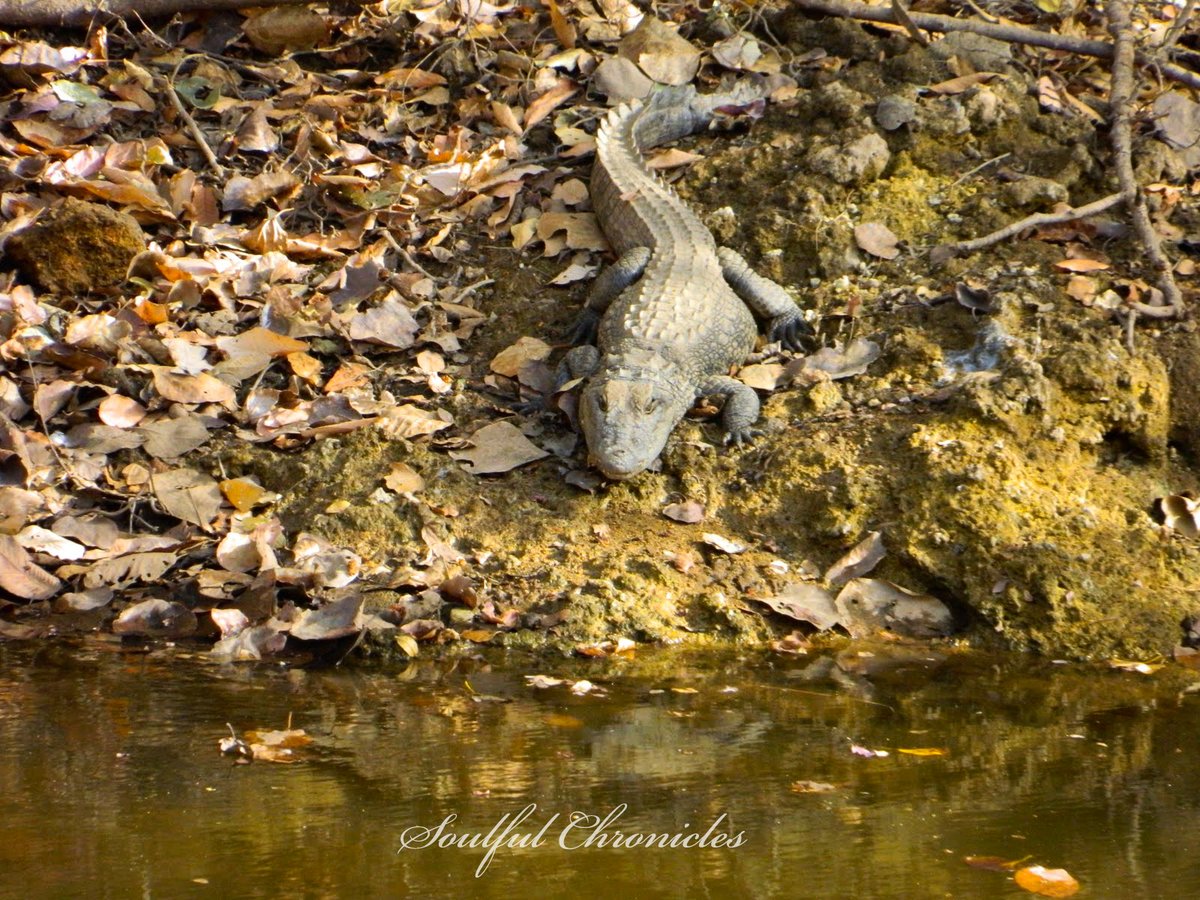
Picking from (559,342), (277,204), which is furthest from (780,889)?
(277,204)

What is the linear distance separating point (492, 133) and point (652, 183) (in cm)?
99

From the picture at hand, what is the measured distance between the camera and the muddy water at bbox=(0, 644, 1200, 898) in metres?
2.58

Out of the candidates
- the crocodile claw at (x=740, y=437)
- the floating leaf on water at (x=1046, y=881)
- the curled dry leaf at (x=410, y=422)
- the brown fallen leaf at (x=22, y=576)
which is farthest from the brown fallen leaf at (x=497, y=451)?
the floating leaf on water at (x=1046, y=881)

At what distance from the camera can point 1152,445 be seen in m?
4.56

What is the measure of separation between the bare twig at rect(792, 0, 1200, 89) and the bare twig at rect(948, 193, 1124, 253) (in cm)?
101

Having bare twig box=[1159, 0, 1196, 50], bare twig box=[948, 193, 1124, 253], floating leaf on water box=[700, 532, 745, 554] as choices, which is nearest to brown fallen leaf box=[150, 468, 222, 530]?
floating leaf on water box=[700, 532, 745, 554]

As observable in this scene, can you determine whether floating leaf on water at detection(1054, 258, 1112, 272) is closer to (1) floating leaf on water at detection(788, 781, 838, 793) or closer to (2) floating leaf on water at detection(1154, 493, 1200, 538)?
(2) floating leaf on water at detection(1154, 493, 1200, 538)

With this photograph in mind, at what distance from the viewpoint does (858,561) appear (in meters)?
4.29

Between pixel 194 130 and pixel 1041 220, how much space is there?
3.85 meters

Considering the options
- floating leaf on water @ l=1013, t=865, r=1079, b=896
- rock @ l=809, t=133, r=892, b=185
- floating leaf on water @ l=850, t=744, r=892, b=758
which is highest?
rock @ l=809, t=133, r=892, b=185

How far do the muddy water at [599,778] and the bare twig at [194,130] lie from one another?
2840 mm

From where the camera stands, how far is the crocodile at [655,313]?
462cm

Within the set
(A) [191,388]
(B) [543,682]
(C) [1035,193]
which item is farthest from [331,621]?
(C) [1035,193]

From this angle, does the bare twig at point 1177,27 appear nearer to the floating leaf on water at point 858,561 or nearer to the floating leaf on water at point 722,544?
the floating leaf on water at point 858,561
